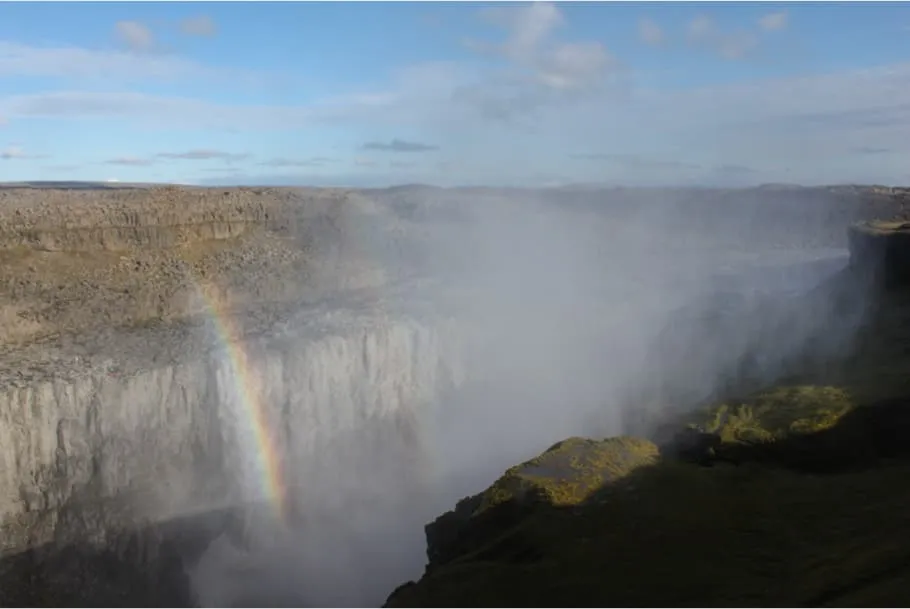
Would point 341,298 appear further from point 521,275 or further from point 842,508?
point 842,508

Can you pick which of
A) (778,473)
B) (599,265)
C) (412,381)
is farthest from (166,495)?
(599,265)

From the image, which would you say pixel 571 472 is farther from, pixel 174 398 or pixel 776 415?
pixel 174 398

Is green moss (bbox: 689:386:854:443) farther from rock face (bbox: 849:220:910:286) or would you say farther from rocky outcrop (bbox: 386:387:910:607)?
rock face (bbox: 849:220:910:286)

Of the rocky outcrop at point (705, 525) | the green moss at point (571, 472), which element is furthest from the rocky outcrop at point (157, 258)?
the rocky outcrop at point (705, 525)

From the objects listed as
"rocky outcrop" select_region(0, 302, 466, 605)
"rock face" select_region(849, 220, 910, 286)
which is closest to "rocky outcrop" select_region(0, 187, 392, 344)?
"rocky outcrop" select_region(0, 302, 466, 605)

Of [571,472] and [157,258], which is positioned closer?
[571,472]

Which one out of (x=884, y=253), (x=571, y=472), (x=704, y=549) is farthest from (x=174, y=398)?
(x=884, y=253)

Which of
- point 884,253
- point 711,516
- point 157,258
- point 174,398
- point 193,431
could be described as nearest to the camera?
point 711,516
